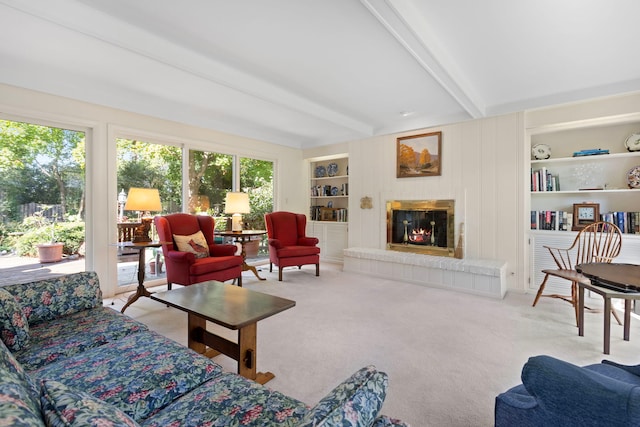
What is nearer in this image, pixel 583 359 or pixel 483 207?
pixel 583 359

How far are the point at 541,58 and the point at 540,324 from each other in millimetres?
2473

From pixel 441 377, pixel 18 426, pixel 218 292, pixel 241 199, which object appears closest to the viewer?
pixel 18 426

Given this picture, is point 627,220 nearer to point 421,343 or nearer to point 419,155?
point 419,155

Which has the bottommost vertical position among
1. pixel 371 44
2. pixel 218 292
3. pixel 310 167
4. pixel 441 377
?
pixel 441 377

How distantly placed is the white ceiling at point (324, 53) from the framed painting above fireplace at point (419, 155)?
0.55 m

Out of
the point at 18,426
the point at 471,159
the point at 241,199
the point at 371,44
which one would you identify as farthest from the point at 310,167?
the point at 18,426

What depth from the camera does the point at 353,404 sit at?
2.39ft

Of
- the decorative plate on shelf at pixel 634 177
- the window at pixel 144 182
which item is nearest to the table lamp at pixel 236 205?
the window at pixel 144 182

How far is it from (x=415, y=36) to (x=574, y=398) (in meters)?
2.32

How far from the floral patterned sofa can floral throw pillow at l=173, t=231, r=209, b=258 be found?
5.58 feet

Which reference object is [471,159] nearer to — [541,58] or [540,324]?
[541,58]

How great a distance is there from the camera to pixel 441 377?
200 cm

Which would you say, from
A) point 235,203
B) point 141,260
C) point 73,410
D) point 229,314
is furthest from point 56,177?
point 73,410

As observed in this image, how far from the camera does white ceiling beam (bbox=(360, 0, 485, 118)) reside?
202 cm
